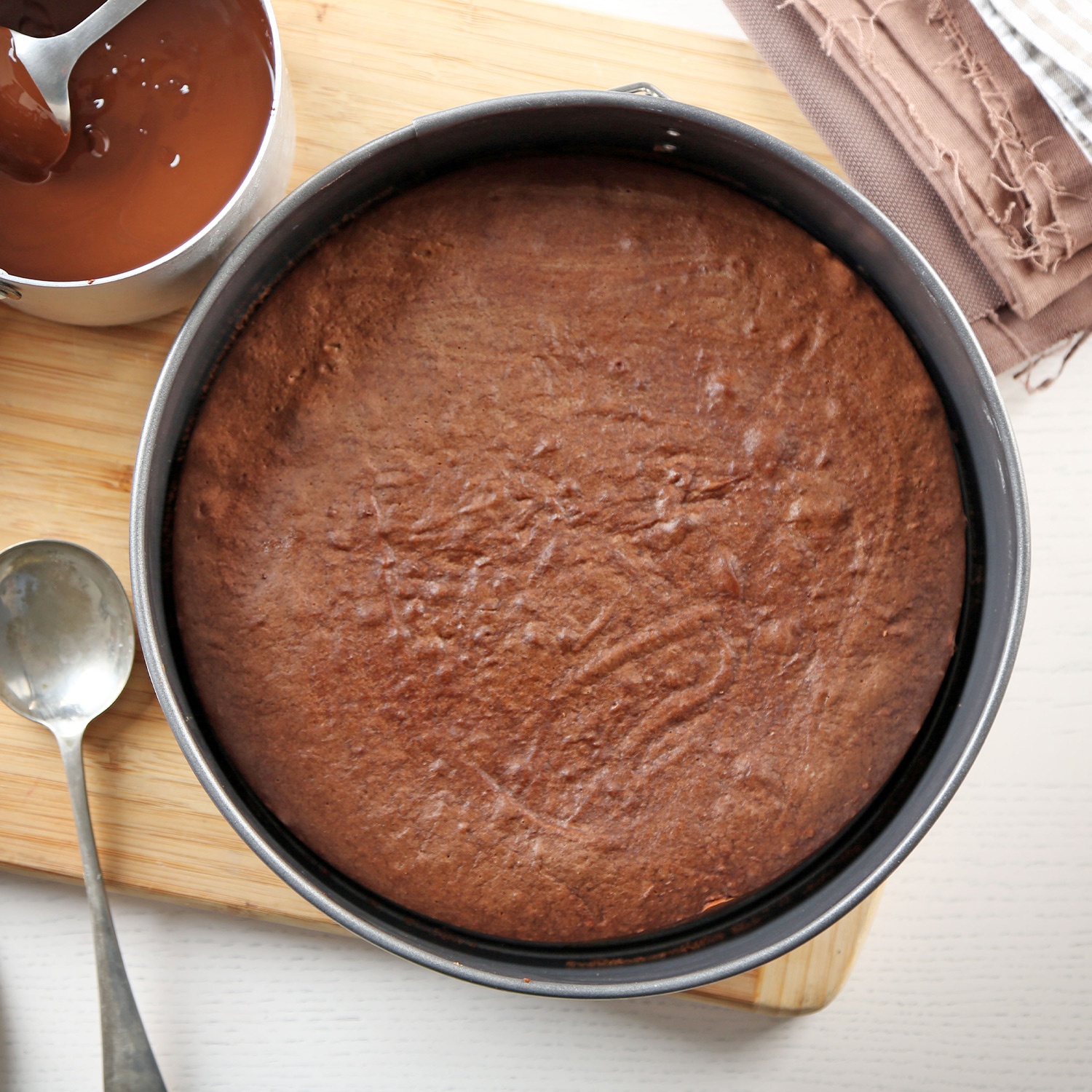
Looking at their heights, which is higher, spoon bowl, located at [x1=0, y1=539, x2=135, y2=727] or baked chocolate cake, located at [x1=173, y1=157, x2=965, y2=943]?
baked chocolate cake, located at [x1=173, y1=157, x2=965, y2=943]

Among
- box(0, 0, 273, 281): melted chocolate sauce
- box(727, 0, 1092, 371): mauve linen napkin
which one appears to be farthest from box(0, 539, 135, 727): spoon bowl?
box(727, 0, 1092, 371): mauve linen napkin

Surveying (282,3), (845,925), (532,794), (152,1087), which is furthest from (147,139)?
(845,925)

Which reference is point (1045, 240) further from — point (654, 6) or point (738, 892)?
point (738, 892)

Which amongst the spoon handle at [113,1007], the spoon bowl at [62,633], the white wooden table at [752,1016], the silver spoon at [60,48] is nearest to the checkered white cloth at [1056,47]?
the white wooden table at [752,1016]

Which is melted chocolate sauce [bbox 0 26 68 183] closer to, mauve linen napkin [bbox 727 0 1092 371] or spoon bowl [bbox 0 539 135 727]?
spoon bowl [bbox 0 539 135 727]

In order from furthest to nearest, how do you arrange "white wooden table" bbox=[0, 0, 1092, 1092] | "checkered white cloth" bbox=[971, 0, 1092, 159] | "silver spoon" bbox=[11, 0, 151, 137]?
"white wooden table" bbox=[0, 0, 1092, 1092] → "checkered white cloth" bbox=[971, 0, 1092, 159] → "silver spoon" bbox=[11, 0, 151, 137]

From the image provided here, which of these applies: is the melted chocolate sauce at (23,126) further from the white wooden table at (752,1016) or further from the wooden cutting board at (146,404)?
the white wooden table at (752,1016)
